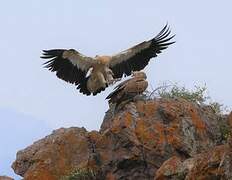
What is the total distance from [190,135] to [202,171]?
3.87m

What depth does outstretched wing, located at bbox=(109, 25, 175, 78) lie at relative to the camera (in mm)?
17859

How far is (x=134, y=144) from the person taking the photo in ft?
45.5

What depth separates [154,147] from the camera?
13.8 meters

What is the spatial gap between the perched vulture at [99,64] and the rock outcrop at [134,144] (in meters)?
2.01

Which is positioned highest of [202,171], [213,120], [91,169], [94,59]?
[94,59]

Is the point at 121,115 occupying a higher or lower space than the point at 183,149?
higher

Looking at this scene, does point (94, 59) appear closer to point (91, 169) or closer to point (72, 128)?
point (72, 128)

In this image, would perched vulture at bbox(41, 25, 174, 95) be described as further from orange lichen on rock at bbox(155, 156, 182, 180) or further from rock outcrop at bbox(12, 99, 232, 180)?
orange lichen on rock at bbox(155, 156, 182, 180)

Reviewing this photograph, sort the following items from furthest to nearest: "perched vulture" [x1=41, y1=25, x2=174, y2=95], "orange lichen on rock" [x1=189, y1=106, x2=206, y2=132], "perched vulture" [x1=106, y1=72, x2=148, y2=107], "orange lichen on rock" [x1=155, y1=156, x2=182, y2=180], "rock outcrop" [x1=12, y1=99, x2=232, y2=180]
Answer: "perched vulture" [x1=41, y1=25, x2=174, y2=95] < "perched vulture" [x1=106, y1=72, x2=148, y2=107] < "orange lichen on rock" [x1=189, y1=106, x2=206, y2=132] < "rock outcrop" [x1=12, y1=99, x2=232, y2=180] < "orange lichen on rock" [x1=155, y1=156, x2=182, y2=180]

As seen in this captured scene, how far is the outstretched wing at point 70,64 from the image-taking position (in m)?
17.6

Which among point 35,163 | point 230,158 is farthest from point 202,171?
point 35,163

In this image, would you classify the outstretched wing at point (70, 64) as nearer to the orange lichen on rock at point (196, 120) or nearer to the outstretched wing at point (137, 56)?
the outstretched wing at point (137, 56)

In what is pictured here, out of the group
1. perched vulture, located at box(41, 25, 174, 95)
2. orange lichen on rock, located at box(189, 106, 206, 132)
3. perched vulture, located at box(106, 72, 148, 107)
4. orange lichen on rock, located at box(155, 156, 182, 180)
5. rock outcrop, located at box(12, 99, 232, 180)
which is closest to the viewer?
orange lichen on rock, located at box(155, 156, 182, 180)

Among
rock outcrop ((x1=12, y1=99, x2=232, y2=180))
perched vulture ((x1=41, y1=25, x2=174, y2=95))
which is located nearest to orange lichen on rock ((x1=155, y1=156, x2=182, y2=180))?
rock outcrop ((x1=12, y1=99, x2=232, y2=180))
